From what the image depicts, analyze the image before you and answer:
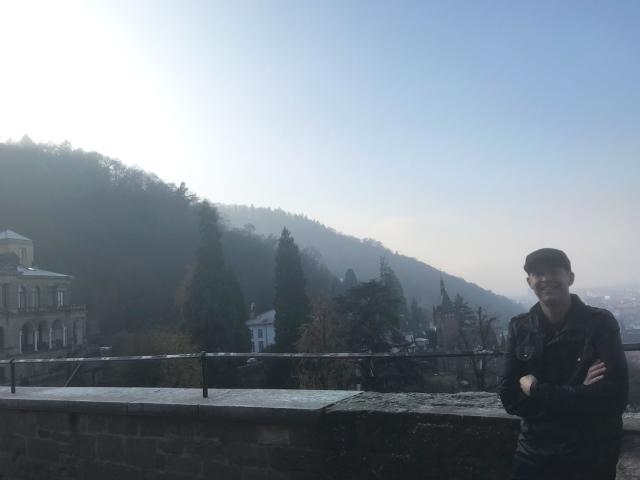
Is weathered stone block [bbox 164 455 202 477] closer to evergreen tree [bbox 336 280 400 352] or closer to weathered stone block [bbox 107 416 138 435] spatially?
weathered stone block [bbox 107 416 138 435]

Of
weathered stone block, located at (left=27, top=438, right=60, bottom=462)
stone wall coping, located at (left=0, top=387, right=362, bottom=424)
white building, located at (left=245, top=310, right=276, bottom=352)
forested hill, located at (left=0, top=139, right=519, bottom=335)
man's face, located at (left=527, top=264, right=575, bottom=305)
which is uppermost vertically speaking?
forested hill, located at (left=0, top=139, right=519, bottom=335)

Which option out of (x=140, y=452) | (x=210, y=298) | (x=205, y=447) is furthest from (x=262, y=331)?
(x=205, y=447)

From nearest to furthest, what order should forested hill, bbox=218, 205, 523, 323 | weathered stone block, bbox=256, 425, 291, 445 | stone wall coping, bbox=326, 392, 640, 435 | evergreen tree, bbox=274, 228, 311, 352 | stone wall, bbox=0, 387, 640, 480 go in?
stone wall coping, bbox=326, 392, 640, 435
stone wall, bbox=0, 387, 640, 480
weathered stone block, bbox=256, 425, 291, 445
evergreen tree, bbox=274, 228, 311, 352
forested hill, bbox=218, 205, 523, 323

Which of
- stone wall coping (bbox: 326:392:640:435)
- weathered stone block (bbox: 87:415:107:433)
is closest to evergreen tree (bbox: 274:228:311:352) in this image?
weathered stone block (bbox: 87:415:107:433)

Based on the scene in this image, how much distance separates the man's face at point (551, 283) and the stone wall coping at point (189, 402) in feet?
6.83

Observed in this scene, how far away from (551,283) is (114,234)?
71.8 m

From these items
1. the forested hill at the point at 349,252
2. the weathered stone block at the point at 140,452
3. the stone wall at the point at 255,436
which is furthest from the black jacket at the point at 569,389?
the forested hill at the point at 349,252

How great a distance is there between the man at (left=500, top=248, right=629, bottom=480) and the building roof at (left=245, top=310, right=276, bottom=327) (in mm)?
61663

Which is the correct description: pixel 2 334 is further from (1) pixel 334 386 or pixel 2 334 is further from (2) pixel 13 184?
(2) pixel 13 184

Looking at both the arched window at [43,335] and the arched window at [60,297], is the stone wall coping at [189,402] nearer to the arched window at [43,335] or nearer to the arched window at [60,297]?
the arched window at [43,335]

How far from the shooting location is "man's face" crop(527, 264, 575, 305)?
2.42 m

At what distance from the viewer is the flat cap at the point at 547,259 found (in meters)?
2.48

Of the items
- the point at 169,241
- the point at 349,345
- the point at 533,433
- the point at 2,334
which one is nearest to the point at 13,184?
the point at 169,241

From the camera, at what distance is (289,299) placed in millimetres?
43438
